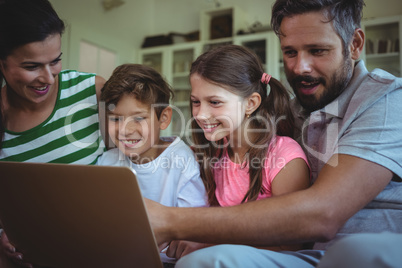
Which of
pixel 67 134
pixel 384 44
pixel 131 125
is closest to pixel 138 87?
pixel 131 125

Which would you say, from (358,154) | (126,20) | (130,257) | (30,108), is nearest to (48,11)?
(30,108)

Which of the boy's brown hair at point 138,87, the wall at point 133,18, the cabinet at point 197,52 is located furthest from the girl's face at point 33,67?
the cabinet at point 197,52

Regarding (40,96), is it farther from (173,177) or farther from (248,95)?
(248,95)

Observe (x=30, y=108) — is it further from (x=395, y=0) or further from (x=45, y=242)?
(x=395, y=0)

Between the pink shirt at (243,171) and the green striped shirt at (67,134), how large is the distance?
49 centimetres

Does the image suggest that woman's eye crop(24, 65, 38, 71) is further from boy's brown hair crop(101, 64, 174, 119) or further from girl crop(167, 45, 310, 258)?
girl crop(167, 45, 310, 258)

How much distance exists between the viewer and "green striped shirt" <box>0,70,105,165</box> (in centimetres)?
126

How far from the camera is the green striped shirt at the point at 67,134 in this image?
4.13 ft

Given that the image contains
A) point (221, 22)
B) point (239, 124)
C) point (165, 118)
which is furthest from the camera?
point (221, 22)

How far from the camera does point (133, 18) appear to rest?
15.8 feet

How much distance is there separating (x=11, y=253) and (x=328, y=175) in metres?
0.92

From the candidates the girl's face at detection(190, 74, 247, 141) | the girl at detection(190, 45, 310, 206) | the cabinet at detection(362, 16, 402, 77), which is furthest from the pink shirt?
the cabinet at detection(362, 16, 402, 77)

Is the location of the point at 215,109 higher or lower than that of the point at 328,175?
higher

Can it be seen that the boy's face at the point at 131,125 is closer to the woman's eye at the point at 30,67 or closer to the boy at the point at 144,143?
the boy at the point at 144,143
